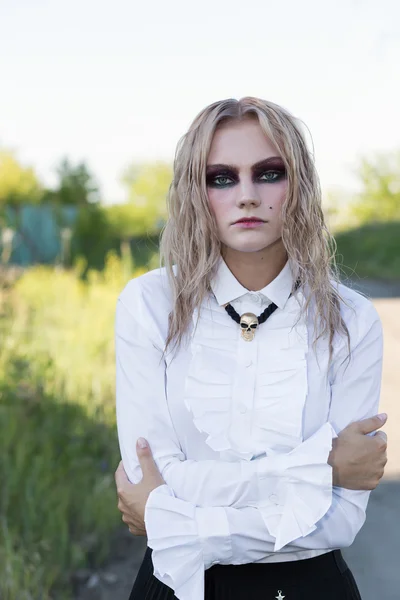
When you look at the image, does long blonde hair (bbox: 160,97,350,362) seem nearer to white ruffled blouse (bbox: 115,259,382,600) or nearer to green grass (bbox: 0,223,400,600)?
white ruffled blouse (bbox: 115,259,382,600)

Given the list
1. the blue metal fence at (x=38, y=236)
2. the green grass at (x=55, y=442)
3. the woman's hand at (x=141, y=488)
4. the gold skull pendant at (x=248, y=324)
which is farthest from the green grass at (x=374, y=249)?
the woman's hand at (x=141, y=488)

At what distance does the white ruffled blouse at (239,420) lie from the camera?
65.7 inches

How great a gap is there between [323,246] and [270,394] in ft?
1.32

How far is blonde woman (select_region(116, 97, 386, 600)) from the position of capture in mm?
1705

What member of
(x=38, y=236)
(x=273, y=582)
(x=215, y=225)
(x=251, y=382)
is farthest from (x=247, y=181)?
(x=38, y=236)

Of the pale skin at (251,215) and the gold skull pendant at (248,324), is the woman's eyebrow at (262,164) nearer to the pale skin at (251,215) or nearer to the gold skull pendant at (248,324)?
the pale skin at (251,215)

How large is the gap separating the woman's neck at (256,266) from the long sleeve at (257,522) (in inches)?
10.0

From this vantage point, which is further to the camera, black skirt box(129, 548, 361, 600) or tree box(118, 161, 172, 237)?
tree box(118, 161, 172, 237)

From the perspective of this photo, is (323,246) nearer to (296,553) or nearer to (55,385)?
(296,553)

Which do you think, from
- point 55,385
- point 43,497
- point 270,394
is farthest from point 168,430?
point 55,385

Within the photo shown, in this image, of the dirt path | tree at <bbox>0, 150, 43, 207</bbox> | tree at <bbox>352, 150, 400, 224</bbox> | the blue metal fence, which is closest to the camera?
the dirt path

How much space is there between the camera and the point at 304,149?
1.85 metres

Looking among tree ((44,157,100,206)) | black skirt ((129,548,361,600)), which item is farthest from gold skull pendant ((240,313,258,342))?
tree ((44,157,100,206))

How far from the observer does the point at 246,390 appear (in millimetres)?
1765
